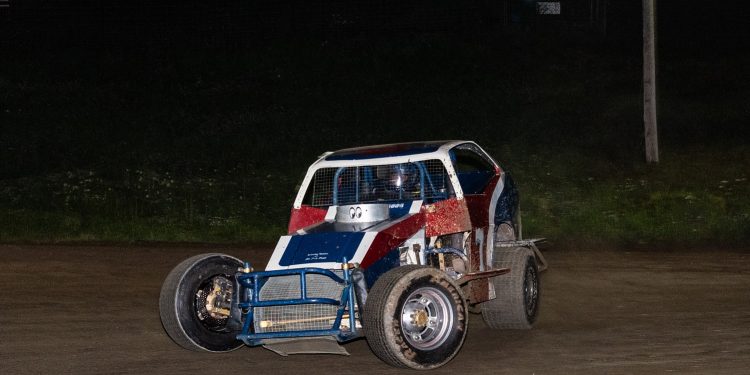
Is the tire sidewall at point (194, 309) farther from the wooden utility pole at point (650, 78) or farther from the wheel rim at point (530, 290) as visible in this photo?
the wooden utility pole at point (650, 78)

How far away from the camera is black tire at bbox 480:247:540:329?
10.5m

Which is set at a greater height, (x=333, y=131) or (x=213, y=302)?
(x=333, y=131)

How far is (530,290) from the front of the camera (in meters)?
10.8

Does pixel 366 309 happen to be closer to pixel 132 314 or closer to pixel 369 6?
pixel 132 314

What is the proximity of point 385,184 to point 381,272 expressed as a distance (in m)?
1.48

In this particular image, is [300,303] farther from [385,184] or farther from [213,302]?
[385,184]

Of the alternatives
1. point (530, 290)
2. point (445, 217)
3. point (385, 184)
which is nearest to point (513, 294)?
point (530, 290)

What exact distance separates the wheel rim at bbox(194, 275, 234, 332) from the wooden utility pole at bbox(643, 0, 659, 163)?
14.9 meters

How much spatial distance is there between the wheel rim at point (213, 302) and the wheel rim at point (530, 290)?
9.48 feet

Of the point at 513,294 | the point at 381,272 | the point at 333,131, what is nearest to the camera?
the point at 381,272

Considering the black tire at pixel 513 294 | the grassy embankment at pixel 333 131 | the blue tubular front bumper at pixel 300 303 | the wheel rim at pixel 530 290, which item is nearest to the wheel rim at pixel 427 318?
the blue tubular front bumper at pixel 300 303

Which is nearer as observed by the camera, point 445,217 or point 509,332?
point 445,217

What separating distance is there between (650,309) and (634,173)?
12.1 meters

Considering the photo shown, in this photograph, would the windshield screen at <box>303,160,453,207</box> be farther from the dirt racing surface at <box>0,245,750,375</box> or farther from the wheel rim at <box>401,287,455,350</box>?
the wheel rim at <box>401,287,455,350</box>
